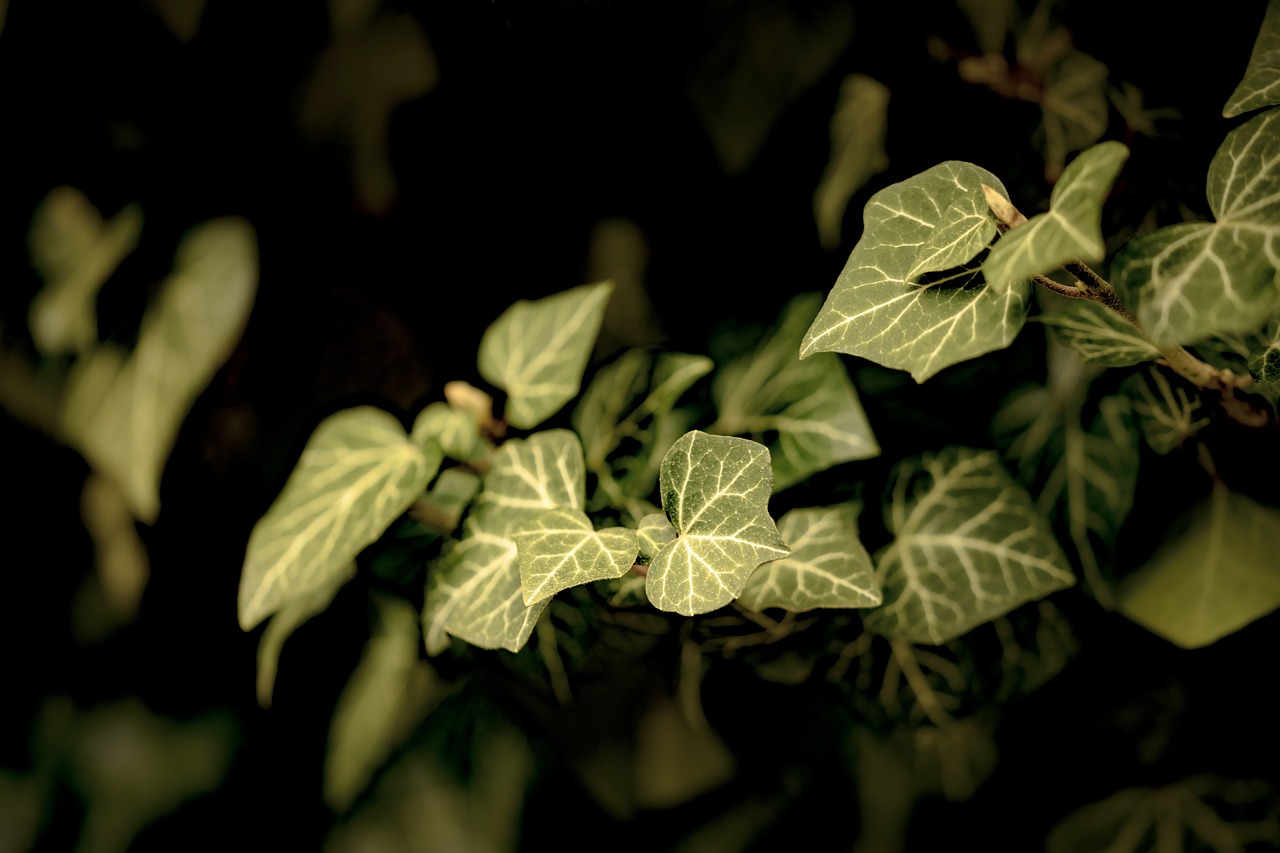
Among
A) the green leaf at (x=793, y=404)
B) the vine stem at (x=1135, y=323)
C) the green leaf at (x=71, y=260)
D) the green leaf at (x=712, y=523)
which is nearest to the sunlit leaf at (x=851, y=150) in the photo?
the green leaf at (x=793, y=404)

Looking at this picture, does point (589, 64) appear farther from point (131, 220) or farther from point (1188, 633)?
point (1188, 633)

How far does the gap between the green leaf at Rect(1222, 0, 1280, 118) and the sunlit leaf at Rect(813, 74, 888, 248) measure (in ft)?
0.83

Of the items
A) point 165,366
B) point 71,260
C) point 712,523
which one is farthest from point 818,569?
point 71,260

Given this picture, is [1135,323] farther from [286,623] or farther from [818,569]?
[286,623]

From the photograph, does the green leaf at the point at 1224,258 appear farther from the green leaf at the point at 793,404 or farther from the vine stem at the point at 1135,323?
the green leaf at the point at 793,404

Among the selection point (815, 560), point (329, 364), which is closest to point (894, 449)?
point (815, 560)

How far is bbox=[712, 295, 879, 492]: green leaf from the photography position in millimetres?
520

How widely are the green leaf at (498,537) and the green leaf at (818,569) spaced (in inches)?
5.7

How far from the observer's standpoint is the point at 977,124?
62 cm

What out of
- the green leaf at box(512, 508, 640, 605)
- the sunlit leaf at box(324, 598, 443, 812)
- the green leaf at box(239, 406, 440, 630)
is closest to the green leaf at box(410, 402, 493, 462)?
the green leaf at box(239, 406, 440, 630)

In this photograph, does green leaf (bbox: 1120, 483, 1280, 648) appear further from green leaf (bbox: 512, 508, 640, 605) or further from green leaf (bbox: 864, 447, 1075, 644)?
green leaf (bbox: 512, 508, 640, 605)

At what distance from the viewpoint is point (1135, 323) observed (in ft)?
1.29

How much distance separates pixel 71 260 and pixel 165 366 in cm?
26

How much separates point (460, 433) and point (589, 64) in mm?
366
